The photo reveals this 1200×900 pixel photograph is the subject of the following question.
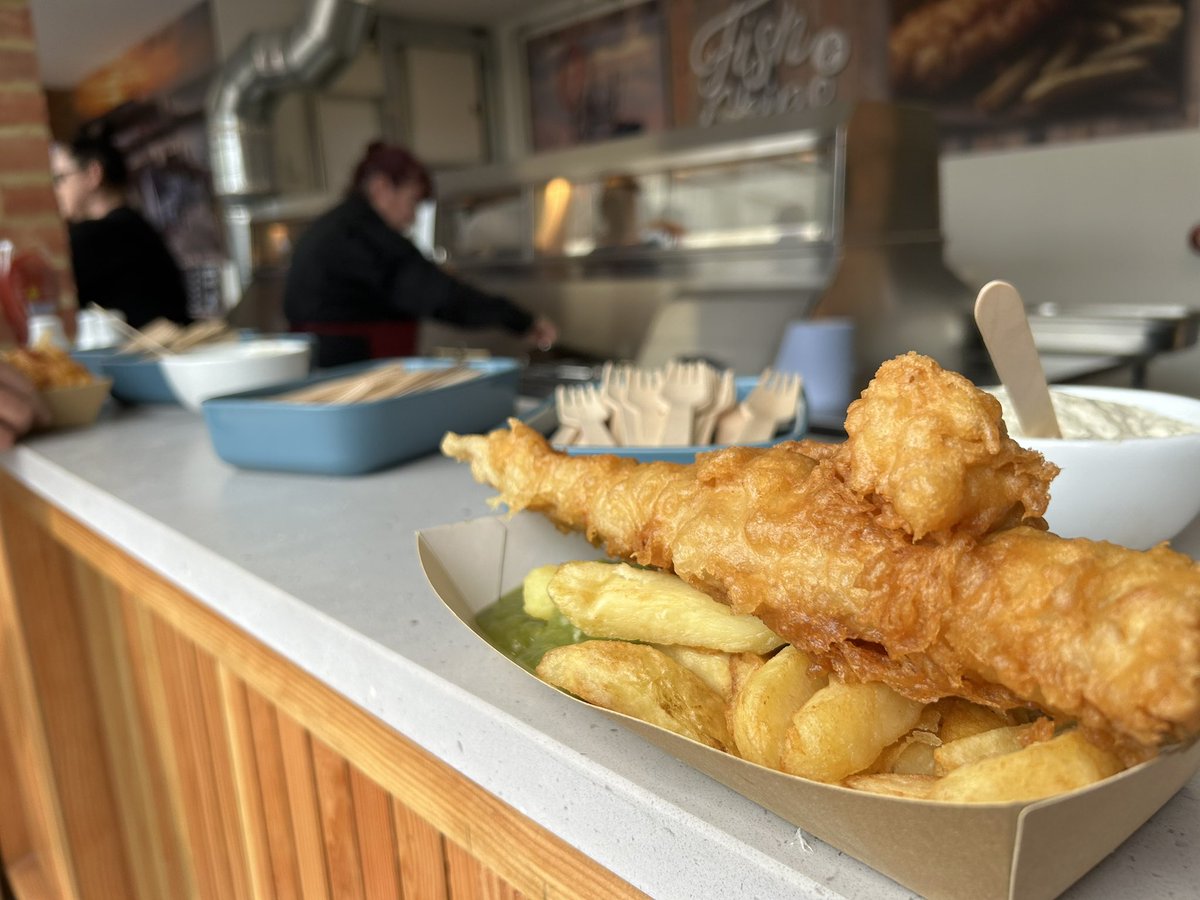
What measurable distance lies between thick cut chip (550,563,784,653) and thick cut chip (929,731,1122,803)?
166mm

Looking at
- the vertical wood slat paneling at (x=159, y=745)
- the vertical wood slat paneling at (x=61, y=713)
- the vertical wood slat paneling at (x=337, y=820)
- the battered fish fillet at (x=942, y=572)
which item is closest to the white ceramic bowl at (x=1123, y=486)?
the battered fish fillet at (x=942, y=572)

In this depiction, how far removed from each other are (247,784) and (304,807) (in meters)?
0.18

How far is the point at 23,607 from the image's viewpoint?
175cm

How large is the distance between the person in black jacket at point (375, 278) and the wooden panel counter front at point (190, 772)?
1839 millimetres

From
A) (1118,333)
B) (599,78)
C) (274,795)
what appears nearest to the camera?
(274,795)

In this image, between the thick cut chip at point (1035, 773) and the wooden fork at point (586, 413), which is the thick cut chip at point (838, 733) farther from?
the wooden fork at point (586, 413)

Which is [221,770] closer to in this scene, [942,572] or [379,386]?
[379,386]

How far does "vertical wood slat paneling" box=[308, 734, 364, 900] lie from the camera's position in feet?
2.95

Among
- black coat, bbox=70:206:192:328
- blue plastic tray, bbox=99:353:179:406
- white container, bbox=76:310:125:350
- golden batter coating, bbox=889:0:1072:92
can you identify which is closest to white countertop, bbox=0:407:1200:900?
blue plastic tray, bbox=99:353:179:406

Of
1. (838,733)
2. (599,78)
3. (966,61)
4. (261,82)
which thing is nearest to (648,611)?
(838,733)

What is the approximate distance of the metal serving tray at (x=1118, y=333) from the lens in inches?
96.0

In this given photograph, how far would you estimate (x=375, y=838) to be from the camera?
2.86 ft

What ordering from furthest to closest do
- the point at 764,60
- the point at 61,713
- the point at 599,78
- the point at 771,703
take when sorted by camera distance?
the point at 599,78 < the point at 764,60 < the point at 61,713 < the point at 771,703

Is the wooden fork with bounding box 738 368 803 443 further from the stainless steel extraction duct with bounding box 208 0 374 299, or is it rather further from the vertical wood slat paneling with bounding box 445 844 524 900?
the stainless steel extraction duct with bounding box 208 0 374 299
